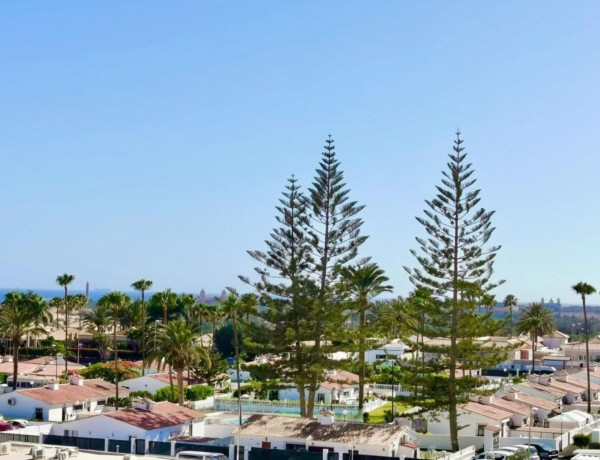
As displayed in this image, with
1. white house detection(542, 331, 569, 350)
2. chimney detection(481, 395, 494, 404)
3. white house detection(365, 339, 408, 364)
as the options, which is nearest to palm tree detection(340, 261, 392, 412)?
chimney detection(481, 395, 494, 404)

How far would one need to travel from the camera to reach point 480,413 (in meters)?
44.6

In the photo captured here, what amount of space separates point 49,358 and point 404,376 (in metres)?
42.5

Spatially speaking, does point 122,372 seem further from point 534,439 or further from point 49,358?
point 534,439

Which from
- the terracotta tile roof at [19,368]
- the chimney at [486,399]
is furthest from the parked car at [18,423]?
the chimney at [486,399]

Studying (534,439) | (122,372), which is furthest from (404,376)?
(122,372)

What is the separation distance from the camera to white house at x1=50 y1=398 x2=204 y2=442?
3875 centimetres

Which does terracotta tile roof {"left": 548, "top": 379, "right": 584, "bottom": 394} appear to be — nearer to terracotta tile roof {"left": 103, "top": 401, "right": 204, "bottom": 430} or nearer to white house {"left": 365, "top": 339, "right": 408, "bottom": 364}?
white house {"left": 365, "top": 339, "right": 408, "bottom": 364}

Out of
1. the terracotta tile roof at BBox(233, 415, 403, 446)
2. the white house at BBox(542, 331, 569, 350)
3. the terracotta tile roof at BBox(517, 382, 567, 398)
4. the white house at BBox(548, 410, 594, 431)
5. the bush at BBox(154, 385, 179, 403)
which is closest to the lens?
the terracotta tile roof at BBox(233, 415, 403, 446)

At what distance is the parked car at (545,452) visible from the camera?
40.6m

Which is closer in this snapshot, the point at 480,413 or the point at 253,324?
the point at 480,413

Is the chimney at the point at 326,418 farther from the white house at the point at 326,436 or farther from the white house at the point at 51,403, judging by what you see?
the white house at the point at 51,403

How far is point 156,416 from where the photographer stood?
1612 inches

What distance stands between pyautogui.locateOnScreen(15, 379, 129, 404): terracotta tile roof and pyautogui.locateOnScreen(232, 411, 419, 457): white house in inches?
613

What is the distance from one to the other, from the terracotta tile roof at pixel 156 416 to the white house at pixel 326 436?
3335 millimetres
